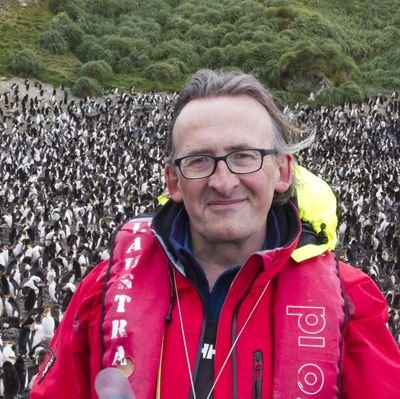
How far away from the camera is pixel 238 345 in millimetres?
1754

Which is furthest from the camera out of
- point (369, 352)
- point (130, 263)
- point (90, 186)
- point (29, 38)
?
point (29, 38)

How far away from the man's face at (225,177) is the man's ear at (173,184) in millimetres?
101

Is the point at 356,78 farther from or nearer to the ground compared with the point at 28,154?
farther from the ground

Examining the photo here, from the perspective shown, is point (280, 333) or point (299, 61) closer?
point (280, 333)

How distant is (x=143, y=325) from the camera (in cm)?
183

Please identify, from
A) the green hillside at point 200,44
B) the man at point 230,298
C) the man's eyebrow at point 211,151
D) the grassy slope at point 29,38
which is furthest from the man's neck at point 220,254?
the grassy slope at point 29,38

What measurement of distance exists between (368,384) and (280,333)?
27 cm

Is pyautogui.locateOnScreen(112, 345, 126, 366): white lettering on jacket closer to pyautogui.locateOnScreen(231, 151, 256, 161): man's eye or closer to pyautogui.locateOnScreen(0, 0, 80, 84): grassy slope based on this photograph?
pyautogui.locateOnScreen(231, 151, 256, 161): man's eye

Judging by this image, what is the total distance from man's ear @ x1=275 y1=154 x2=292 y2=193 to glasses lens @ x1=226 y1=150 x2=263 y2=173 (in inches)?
5.1

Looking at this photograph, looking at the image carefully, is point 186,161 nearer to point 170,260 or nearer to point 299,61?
point 170,260

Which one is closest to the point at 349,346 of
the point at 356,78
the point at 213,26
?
the point at 356,78

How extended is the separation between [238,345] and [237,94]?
739 mm

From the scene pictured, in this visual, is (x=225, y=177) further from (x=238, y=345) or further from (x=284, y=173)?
(x=238, y=345)

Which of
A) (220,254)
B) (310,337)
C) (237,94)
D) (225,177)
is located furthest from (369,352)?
(237,94)
